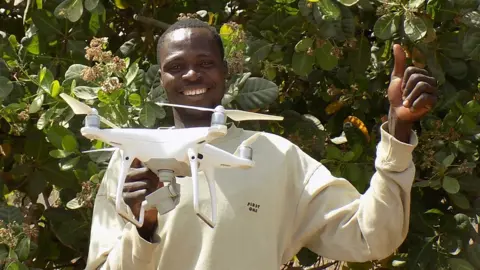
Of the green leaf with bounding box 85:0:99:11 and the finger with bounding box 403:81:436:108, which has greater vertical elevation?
the finger with bounding box 403:81:436:108

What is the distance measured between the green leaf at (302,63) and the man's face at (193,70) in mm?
884

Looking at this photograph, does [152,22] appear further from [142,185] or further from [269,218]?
[142,185]

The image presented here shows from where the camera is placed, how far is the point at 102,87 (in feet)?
10.1

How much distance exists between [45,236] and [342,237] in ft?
5.26

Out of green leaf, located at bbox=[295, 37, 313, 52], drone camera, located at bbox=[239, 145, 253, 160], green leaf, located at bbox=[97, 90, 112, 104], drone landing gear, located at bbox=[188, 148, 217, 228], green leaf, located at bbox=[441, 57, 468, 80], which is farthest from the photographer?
green leaf, located at bbox=[441, 57, 468, 80]

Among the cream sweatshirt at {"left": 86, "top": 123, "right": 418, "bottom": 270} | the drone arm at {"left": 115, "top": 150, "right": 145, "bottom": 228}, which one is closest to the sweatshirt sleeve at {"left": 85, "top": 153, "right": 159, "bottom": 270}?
the cream sweatshirt at {"left": 86, "top": 123, "right": 418, "bottom": 270}

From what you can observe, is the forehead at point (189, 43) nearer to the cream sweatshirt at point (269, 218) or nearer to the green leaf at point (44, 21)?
the cream sweatshirt at point (269, 218)

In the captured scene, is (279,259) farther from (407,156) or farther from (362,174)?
(362,174)

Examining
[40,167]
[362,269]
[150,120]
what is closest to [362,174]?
[362,269]

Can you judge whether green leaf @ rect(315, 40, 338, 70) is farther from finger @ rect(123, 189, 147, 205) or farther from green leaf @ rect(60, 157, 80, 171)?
finger @ rect(123, 189, 147, 205)

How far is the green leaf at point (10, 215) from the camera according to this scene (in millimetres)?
3389

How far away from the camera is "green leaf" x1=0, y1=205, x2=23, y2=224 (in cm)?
339

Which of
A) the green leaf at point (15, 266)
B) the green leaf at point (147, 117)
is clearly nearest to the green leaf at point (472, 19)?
the green leaf at point (147, 117)

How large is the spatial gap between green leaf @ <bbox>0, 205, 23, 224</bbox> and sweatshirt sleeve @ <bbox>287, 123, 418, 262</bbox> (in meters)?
1.10
